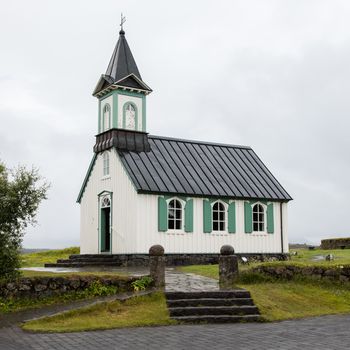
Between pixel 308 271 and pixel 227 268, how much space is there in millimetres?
2639

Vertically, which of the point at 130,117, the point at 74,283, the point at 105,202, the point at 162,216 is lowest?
the point at 74,283

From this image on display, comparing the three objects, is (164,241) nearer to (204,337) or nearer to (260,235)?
(260,235)

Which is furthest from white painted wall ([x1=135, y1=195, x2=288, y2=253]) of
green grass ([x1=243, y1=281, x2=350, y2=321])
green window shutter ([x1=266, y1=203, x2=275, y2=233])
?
green grass ([x1=243, y1=281, x2=350, y2=321])

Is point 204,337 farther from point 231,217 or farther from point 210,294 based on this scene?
point 231,217

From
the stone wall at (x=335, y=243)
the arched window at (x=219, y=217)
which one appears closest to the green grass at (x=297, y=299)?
the arched window at (x=219, y=217)

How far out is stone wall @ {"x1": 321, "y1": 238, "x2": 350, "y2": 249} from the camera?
122 feet

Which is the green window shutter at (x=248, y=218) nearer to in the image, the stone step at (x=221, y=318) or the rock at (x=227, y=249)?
the rock at (x=227, y=249)

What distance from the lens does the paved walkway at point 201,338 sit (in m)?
9.80

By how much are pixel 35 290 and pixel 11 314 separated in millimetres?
1148

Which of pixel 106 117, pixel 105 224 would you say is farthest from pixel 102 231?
pixel 106 117

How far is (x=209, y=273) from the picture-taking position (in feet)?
61.7

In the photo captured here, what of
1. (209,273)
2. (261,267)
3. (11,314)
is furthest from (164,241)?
(11,314)

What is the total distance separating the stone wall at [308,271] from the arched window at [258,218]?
1116cm

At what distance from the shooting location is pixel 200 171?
27.7 metres
